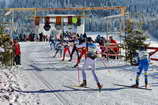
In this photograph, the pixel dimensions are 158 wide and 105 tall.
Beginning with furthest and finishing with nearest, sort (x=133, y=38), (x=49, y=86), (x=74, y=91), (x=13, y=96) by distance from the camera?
1. (x=133, y=38)
2. (x=49, y=86)
3. (x=74, y=91)
4. (x=13, y=96)

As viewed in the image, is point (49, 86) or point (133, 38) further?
point (133, 38)

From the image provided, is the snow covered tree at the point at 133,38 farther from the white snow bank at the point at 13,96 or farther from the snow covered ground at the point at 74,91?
the white snow bank at the point at 13,96

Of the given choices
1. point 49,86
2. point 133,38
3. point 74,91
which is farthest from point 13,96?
point 133,38

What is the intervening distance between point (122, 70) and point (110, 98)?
22.9ft

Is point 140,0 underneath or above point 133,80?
above

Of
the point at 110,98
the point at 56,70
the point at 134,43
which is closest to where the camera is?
the point at 110,98

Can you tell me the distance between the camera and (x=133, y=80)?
42.3 ft

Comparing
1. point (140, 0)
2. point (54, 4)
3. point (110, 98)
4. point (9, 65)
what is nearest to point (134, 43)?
point (9, 65)

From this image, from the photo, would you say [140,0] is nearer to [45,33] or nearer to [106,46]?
[45,33]

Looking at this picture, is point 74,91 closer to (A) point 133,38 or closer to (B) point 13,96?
(B) point 13,96

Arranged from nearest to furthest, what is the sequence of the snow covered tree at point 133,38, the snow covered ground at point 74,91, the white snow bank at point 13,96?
the white snow bank at point 13,96
the snow covered ground at point 74,91
the snow covered tree at point 133,38

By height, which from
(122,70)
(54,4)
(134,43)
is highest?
(54,4)

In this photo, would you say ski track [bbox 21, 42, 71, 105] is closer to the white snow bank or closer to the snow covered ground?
the snow covered ground

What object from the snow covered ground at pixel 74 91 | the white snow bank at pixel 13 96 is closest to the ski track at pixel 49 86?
the snow covered ground at pixel 74 91
